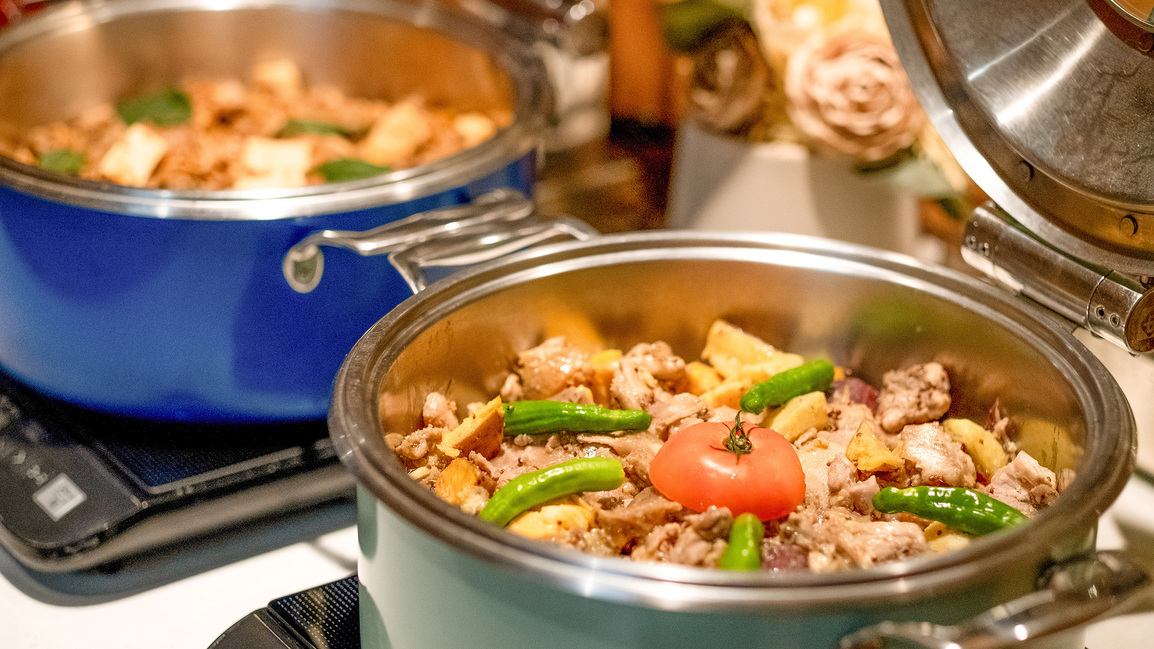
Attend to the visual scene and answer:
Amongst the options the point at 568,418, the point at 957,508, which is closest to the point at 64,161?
the point at 568,418

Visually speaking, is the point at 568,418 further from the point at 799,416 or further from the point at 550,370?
the point at 799,416

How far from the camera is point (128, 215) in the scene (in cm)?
111

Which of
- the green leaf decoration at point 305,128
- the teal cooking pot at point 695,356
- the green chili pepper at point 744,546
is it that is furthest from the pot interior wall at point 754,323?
the green leaf decoration at point 305,128

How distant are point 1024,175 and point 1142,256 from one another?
0.53 feet

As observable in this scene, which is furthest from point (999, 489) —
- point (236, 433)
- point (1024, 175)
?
point (236, 433)

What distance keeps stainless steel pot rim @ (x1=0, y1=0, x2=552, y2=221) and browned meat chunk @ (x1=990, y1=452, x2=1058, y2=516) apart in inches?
28.4

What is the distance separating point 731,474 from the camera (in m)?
0.80

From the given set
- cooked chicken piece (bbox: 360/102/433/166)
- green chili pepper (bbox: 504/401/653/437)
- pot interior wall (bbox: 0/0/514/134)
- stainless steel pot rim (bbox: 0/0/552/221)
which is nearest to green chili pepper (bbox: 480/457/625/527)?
green chili pepper (bbox: 504/401/653/437)

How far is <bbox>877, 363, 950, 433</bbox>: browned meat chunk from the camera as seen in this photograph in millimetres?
1018

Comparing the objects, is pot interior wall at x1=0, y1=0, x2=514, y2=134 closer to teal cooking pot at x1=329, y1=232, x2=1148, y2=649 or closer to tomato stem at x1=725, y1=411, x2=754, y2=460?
teal cooking pot at x1=329, y1=232, x2=1148, y2=649

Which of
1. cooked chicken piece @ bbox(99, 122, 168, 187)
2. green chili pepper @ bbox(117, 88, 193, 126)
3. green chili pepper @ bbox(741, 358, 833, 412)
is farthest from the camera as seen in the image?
green chili pepper @ bbox(117, 88, 193, 126)

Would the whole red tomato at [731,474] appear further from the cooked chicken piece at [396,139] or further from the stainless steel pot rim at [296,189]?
the cooked chicken piece at [396,139]

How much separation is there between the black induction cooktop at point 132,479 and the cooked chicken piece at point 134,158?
33 centimetres

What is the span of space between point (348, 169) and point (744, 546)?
0.90 m
